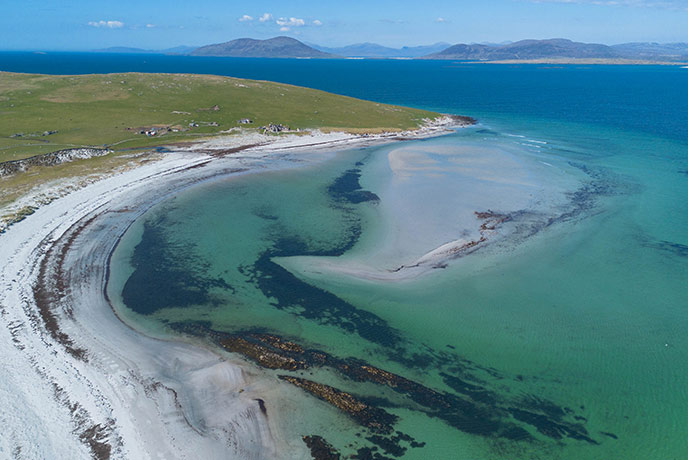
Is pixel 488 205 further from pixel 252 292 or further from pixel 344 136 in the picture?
pixel 344 136

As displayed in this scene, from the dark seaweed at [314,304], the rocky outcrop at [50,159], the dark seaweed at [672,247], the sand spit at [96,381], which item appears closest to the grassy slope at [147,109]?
the rocky outcrop at [50,159]

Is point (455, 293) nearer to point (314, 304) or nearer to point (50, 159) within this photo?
point (314, 304)

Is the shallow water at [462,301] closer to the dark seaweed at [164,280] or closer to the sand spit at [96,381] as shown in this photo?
the dark seaweed at [164,280]

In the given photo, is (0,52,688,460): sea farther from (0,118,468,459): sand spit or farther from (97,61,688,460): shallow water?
(0,118,468,459): sand spit

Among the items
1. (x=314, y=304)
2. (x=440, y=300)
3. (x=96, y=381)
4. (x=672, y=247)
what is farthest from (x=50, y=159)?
(x=672, y=247)


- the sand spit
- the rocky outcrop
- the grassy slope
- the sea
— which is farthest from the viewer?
the grassy slope

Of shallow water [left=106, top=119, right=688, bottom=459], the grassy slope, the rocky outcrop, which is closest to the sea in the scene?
shallow water [left=106, top=119, right=688, bottom=459]
